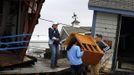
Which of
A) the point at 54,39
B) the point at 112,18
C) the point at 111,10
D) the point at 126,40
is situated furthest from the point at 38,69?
the point at 126,40

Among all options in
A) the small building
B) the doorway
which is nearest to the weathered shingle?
the small building

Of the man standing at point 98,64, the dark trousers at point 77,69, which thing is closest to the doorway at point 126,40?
the man standing at point 98,64

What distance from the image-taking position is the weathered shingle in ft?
67.2

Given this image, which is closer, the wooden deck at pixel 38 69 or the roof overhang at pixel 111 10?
the wooden deck at pixel 38 69

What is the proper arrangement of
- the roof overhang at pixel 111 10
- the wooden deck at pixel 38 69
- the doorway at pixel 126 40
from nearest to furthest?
the wooden deck at pixel 38 69 < the roof overhang at pixel 111 10 < the doorway at pixel 126 40

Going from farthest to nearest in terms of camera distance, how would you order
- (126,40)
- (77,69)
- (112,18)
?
(126,40) → (112,18) → (77,69)

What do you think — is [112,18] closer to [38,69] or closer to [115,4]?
[115,4]

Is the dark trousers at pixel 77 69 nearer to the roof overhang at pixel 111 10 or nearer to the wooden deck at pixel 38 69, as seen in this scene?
the wooden deck at pixel 38 69

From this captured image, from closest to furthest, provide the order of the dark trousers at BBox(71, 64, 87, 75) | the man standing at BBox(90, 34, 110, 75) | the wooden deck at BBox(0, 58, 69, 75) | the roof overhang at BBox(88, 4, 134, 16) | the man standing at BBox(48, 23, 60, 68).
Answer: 1. the dark trousers at BBox(71, 64, 87, 75)
2. the wooden deck at BBox(0, 58, 69, 75)
3. the man standing at BBox(90, 34, 110, 75)
4. the man standing at BBox(48, 23, 60, 68)
5. the roof overhang at BBox(88, 4, 134, 16)

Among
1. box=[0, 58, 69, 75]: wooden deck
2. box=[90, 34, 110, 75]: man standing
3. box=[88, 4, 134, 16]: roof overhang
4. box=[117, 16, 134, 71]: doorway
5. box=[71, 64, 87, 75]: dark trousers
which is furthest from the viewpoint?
box=[117, 16, 134, 71]: doorway

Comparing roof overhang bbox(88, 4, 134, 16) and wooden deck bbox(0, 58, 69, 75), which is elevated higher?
roof overhang bbox(88, 4, 134, 16)

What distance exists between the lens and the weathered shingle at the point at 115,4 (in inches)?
806

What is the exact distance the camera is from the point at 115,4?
68.0 feet

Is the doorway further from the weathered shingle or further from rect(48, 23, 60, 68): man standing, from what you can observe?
rect(48, 23, 60, 68): man standing
